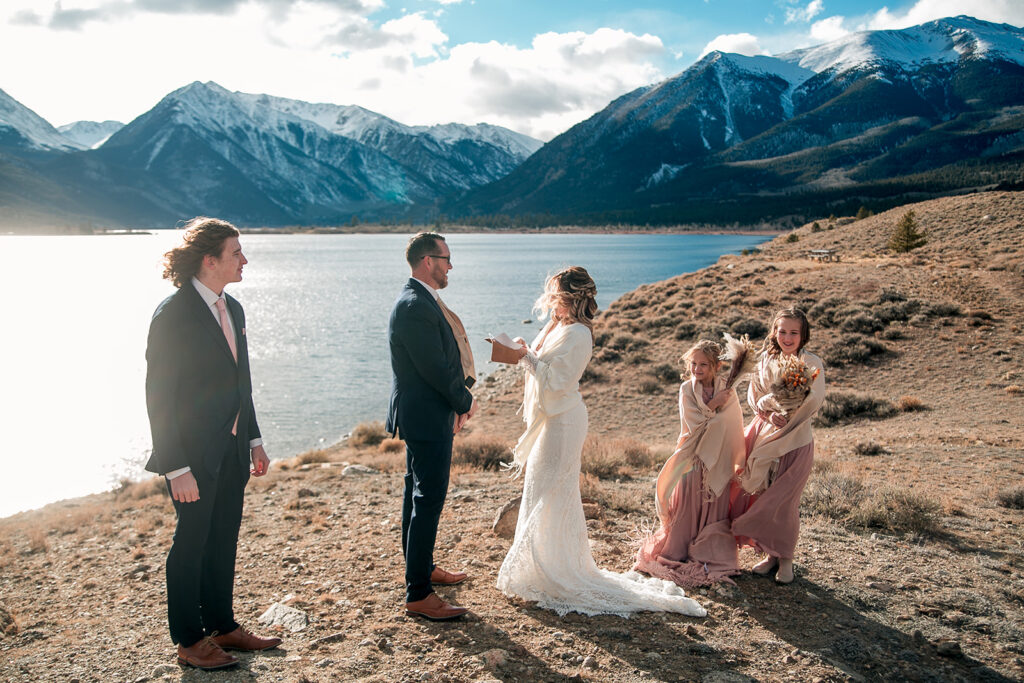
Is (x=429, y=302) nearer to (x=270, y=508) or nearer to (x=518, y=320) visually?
(x=270, y=508)

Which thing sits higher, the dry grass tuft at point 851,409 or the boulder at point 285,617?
the boulder at point 285,617

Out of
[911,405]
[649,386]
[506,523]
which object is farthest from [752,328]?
[506,523]

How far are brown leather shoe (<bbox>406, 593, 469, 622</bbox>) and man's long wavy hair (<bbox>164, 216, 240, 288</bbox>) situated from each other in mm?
2256

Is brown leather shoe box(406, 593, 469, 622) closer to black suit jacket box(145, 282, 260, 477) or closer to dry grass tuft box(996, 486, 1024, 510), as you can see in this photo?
black suit jacket box(145, 282, 260, 477)

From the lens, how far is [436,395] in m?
3.56

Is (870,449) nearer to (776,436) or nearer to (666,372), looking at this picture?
(776,436)

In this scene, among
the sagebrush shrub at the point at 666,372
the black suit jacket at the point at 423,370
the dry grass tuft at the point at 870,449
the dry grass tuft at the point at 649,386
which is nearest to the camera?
the black suit jacket at the point at 423,370

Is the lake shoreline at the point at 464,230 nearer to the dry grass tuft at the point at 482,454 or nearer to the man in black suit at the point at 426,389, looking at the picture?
the dry grass tuft at the point at 482,454

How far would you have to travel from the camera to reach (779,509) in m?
4.25

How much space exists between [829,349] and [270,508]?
14.5 metres

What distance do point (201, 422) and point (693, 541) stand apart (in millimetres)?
3285

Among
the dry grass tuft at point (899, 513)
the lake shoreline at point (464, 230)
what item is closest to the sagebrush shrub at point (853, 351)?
the dry grass tuft at point (899, 513)

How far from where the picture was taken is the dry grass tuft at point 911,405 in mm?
12297

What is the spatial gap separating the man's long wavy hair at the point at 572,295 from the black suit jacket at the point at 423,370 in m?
0.58
